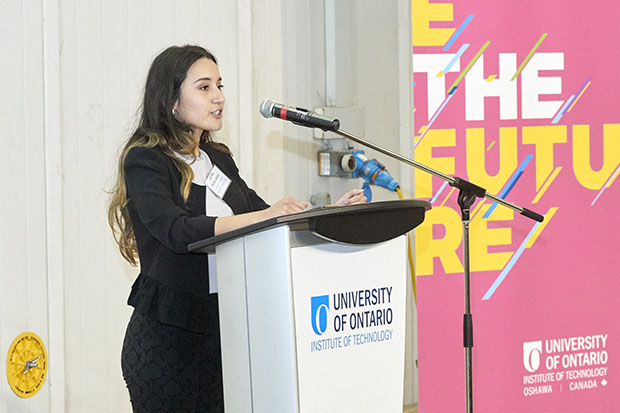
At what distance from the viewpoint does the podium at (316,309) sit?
5.04 ft

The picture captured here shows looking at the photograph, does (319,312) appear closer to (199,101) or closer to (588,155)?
(199,101)

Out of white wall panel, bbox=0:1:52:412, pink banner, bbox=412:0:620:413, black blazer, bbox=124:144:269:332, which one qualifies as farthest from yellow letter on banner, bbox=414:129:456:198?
white wall panel, bbox=0:1:52:412

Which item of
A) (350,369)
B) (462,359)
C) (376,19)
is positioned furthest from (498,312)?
(376,19)

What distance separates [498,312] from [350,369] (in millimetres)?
1461

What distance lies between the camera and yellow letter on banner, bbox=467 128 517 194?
292 centimetres

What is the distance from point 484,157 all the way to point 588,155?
427mm

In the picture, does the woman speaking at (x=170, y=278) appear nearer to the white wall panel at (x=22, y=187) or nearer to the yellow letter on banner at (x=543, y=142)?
the white wall panel at (x=22, y=187)

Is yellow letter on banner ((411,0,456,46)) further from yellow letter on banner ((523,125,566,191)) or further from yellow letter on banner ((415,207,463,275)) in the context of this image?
yellow letter on banner ((415,207,463,275))

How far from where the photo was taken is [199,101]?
2.16m

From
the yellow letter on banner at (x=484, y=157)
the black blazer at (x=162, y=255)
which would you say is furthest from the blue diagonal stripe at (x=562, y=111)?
the black blazer at (x=162, y=255)

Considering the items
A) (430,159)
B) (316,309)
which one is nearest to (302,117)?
(316,309)

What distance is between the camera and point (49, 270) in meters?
2.83

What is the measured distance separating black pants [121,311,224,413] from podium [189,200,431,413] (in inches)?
13.5

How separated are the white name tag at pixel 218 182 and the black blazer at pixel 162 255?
0.03 meters
